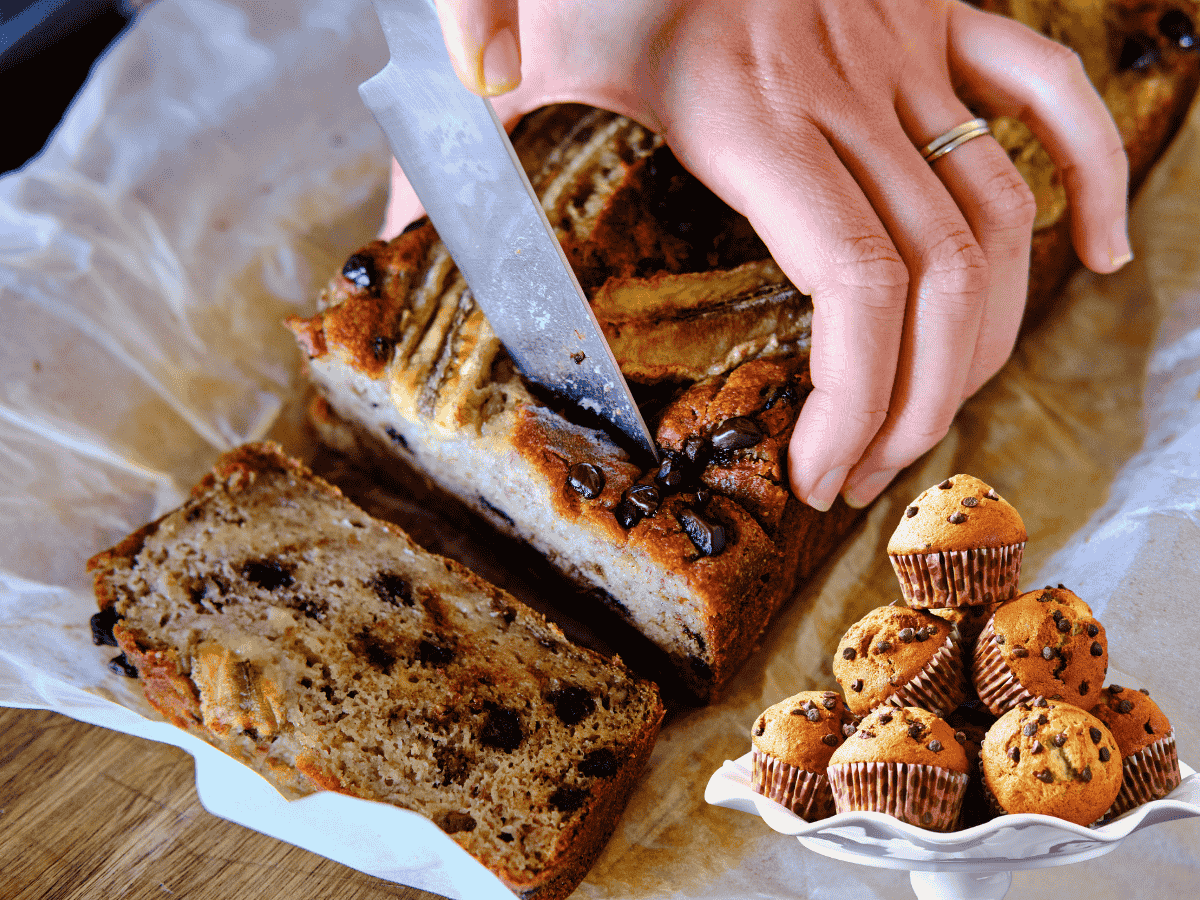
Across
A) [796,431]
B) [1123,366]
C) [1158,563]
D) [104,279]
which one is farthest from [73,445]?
[1123,366]

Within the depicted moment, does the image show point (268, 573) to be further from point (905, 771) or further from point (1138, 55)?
point (1138, 55)

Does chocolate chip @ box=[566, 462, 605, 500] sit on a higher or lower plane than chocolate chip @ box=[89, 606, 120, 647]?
lower

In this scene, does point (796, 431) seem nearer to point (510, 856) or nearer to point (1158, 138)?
point (510, 856)

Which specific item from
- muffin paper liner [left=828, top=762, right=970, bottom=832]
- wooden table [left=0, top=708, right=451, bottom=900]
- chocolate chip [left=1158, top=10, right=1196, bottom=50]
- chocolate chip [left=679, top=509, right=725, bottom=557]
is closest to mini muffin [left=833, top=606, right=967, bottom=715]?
muffin paper liner [left=828, top=762, right=970, bottom=832]

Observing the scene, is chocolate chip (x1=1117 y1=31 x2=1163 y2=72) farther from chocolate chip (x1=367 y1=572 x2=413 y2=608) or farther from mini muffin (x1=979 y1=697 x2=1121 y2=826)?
chocolate chip (x1=367 y1=572 x2=413 y2=608)

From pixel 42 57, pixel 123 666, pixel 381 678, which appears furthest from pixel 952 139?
pixel 42 57

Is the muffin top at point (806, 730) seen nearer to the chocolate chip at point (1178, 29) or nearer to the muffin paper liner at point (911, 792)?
the muffin paper liner at point (911, 792)
